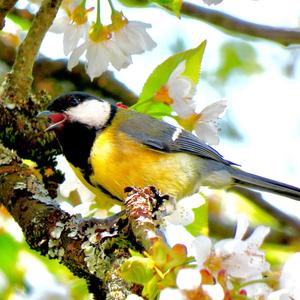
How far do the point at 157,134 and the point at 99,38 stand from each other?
0.61 m

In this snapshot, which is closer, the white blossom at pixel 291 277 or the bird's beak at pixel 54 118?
the white blossom at pixel 291 277

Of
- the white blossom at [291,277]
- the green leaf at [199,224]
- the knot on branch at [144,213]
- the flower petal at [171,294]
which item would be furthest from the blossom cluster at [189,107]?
the flower petal at [171,294]

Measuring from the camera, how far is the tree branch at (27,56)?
250cm

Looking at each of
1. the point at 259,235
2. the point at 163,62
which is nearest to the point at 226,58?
the point at 163,62

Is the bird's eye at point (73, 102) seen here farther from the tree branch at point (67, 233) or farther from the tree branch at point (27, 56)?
the tree branch at point (67, 233)

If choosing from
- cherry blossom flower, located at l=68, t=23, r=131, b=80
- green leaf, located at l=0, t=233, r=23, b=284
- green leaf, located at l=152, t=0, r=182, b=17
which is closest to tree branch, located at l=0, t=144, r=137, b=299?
cherry blossom flower, located at l=68, t=23, r=131, b=80

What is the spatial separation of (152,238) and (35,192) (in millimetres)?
789

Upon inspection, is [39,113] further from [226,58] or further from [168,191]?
[226,58]

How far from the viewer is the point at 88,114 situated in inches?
125

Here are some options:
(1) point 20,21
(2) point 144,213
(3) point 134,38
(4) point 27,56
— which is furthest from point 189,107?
(1) point 20,21

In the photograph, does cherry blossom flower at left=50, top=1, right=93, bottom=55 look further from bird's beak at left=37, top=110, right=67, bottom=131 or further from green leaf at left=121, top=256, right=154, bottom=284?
green leaf at left=121, top=256, right=154, bottom=284

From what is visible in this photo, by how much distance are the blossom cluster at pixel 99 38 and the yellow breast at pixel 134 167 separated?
1.25 ft

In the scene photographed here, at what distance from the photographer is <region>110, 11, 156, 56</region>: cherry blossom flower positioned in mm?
2611

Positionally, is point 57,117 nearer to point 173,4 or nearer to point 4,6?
point 4,6
